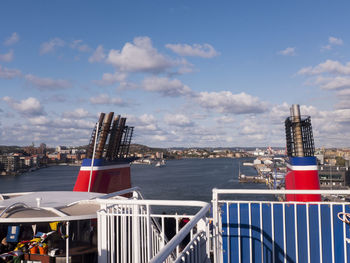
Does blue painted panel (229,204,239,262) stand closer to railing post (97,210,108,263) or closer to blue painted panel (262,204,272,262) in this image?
blue painted panel (262,204,272,262)

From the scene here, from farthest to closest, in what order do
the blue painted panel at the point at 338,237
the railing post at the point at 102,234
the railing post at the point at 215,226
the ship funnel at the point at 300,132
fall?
the ship funnel at the point at 300,132 → the railing post at the point at 102,234 → the blue painted panel at the point at 338,237 → the railing post at the point at 215,226

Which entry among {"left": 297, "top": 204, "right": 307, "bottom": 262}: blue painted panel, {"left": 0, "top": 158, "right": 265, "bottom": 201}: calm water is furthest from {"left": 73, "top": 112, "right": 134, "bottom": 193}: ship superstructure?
{"left": 0, "top": 158, "right": 265, "bottom": 201}: calm water

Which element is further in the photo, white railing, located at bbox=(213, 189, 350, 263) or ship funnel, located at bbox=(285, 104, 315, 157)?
ship funnel, located at bbox=(285, 104, 315, 157)

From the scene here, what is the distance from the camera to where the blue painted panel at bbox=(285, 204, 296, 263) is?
3.94 metres

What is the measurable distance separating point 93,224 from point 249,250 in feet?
12.2

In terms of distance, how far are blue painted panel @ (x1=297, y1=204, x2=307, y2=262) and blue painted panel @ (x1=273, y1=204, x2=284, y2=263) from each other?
21 centimetres

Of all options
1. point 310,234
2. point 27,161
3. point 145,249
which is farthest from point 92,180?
point 27,161

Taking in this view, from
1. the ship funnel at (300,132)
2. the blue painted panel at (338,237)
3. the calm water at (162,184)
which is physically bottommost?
the calm water at (162,184)

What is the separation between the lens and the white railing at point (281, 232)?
391 cm

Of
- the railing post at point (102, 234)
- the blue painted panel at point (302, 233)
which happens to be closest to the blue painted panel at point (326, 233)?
the blue painted panel at point (302, 233)

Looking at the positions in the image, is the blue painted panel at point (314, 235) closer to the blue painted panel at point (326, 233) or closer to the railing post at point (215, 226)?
the blue painted panel at point (326, 233)

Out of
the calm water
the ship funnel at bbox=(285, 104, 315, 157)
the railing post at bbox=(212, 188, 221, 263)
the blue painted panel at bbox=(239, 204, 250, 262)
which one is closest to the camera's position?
the railing post at bbox=(212, 188, 221, 263)

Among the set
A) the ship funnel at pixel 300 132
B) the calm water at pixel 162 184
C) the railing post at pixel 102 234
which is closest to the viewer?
the railing post at pixel 102 234

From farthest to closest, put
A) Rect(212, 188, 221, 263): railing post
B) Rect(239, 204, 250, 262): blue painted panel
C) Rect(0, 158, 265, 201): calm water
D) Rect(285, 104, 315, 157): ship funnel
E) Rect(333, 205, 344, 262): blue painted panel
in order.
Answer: Rect(0, 158, 265, 201): calm water
Rect(285, 104, 315, 157): ship funnel
Rect(239, 204, 250, 262): blue painted panel
Rect(333, 205, 344, 262): blue painted panel
Rect(212, 188, 221, 263): railing post
